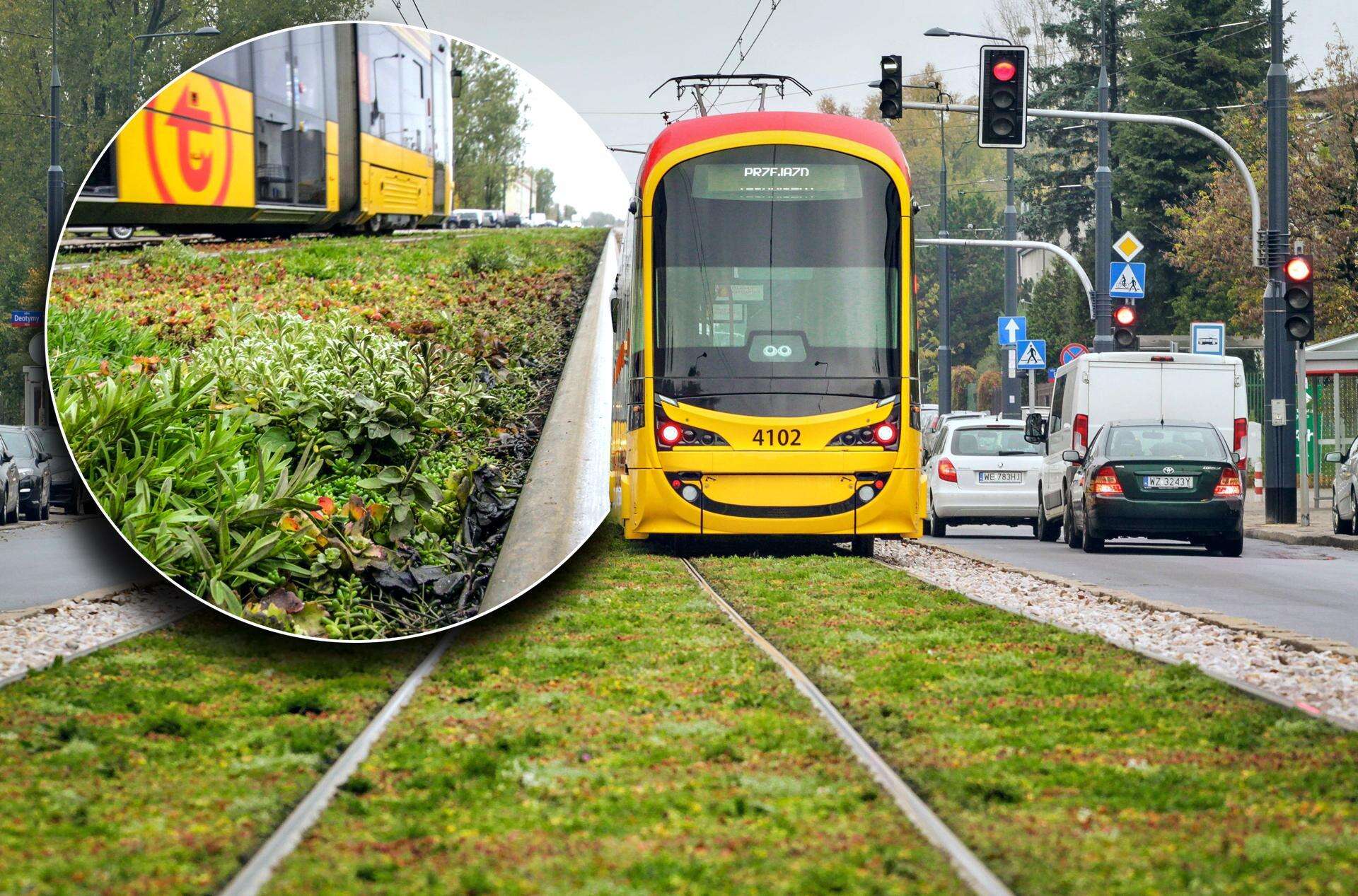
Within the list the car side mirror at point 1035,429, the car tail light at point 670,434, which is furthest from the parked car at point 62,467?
the car side mirror at point 1035,429

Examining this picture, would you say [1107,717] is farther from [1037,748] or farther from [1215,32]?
[1215,32]

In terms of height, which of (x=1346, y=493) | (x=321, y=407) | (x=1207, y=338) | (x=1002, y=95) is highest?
(x=1002, y=95)

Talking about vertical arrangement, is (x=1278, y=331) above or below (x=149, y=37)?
below

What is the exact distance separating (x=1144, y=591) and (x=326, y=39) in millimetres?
10870

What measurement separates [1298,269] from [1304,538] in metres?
3.89

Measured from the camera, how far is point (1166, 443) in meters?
20.1

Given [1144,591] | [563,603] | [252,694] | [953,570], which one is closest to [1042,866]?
[252,694]

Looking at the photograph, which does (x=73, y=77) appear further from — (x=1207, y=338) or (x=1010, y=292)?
(x=1010, y=292)

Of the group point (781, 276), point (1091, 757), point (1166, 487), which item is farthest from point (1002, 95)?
point (1091, 757)

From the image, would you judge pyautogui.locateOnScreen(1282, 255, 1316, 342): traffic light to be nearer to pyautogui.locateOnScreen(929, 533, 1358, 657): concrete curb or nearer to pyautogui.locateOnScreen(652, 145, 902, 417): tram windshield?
pyautogui.locateOnScreen(929, 533, 1358, 657): concrete curb

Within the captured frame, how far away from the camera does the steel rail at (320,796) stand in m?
4.48

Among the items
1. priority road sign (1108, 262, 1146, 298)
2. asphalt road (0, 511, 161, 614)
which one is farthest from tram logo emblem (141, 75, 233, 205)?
priority road sign (1108, 262, 1146, 298)

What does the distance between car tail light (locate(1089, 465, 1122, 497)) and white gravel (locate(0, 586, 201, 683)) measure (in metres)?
11.5

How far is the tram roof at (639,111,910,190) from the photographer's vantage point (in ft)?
47.9
